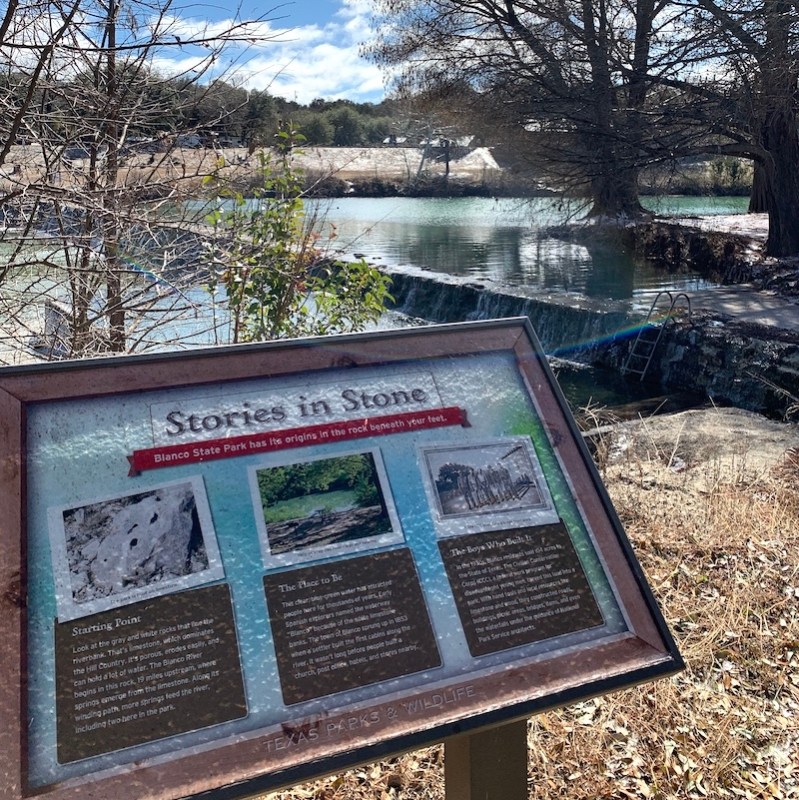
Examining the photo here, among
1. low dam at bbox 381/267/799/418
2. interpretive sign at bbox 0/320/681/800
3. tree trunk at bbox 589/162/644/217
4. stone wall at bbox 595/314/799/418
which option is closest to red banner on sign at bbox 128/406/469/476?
interpretive sign at bbox 0/320/681/800

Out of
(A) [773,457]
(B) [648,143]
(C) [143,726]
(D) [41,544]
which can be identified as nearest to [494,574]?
(C) [143,726]

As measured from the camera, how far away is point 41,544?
4.85ft

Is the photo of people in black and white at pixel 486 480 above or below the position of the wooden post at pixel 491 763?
above

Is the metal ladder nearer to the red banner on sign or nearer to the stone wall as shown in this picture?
the stone wall

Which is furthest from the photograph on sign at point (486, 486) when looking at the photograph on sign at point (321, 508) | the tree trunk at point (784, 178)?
the tree trunk at point (784, 178)

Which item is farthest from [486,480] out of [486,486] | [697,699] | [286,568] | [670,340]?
[670,340]

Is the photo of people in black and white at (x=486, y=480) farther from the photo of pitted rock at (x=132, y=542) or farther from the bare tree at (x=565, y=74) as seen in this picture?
the bare tree at (x=565, y=74)

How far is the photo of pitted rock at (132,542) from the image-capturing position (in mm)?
1481

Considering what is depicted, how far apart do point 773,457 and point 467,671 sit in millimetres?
5372

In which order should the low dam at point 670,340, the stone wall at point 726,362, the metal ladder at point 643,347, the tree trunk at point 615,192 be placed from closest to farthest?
1. the stone wall at point 726,362
2. the low dam at point 670,340
3. the metal ladder at point 643,347
4. the tree trunk at point 615,192

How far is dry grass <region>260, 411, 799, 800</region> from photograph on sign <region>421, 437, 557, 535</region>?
44.5 inches

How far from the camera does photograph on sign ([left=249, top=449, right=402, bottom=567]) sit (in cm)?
160

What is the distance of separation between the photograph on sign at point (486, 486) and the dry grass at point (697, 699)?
1.13 meters

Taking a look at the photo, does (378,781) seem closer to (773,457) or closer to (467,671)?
(467,671)
